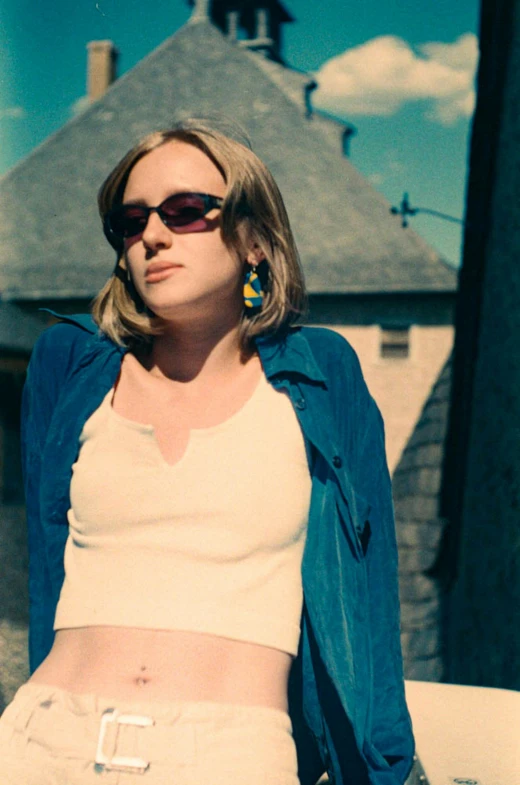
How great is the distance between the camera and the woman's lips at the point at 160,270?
1510 mm

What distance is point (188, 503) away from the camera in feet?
4.71

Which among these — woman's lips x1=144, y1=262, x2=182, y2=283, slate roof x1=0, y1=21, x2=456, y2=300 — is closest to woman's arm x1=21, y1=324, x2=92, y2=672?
woman's lips x1=144, y1=262, x2=182, y2=283

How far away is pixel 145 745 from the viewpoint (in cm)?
126

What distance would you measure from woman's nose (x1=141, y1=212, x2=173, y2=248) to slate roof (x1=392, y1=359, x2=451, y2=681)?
5.64 m

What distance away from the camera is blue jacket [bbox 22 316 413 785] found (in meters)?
1.50

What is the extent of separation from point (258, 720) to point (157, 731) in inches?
5.9

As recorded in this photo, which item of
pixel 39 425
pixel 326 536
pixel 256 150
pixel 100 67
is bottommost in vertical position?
pixel 326 536

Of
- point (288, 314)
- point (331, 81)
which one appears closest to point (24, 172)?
point (331, 81)

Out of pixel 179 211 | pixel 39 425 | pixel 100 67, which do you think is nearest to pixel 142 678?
pixel 39 425

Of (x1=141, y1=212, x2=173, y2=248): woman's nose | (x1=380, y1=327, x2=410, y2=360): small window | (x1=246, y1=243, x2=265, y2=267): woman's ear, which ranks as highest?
(x1=141, y1=212, x2=173, y2=248): woman's nose

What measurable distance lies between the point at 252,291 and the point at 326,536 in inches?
19.1

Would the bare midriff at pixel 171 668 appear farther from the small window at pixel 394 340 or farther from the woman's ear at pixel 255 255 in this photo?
the small window at pixel 394 340

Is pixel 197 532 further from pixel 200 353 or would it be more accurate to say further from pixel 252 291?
pixel 252 291

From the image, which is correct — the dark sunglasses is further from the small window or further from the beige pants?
the small window
